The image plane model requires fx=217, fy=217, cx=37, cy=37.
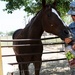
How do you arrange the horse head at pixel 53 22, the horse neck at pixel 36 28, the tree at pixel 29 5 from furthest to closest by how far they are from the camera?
the tree at pixel 29 5
the horse neck at pixel 36 28
the horse head at pixel 53 22

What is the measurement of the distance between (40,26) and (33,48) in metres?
0.55

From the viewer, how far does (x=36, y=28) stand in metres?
4.47

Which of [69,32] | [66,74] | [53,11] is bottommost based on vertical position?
[66,74]

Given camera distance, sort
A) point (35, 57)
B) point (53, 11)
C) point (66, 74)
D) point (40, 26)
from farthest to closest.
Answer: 1. point (66, 74)
2. point (35, 57)
3. point (40, 26)
4. point (53, 11)

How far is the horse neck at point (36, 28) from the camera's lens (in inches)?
172

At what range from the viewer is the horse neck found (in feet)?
14.3

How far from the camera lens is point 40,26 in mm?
4406

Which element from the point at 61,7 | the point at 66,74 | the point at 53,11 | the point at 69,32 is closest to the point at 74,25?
the point at 69,32

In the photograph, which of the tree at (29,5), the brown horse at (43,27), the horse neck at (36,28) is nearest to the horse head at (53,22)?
the brown horse at (43,27)

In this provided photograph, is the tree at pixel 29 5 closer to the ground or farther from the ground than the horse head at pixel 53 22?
farther from the ground

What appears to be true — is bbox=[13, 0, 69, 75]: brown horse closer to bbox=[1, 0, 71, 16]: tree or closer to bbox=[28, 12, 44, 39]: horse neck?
bbox=[28, 12, 44, 39]: horse neck

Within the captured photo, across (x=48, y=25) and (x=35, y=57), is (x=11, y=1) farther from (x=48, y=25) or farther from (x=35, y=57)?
(x=48, y=25)

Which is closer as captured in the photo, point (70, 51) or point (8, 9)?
point (70, 51)

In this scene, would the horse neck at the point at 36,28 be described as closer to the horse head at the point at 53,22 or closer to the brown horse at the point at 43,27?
the brown horse at the point at 43,27
